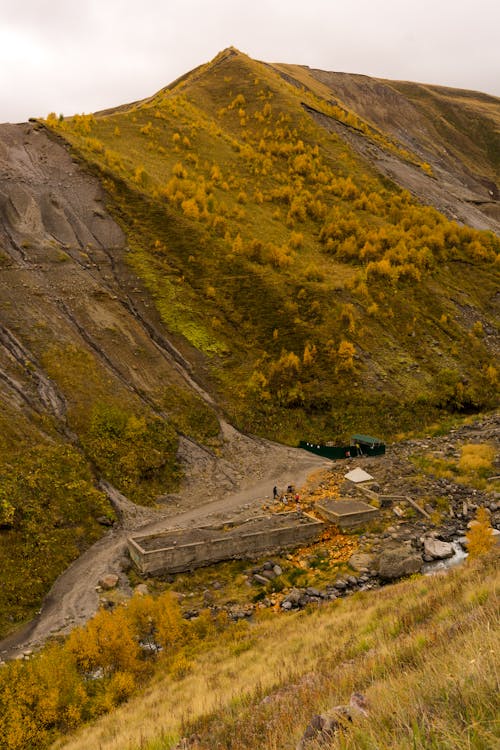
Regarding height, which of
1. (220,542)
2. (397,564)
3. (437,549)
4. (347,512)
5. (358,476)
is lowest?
(358,476)

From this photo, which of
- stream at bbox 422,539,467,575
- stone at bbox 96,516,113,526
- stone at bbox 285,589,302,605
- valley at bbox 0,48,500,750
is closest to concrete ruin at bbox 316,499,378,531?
valley at bbox 0,48,500,750

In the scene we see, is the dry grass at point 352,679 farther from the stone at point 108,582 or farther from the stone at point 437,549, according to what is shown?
the stone at point 437,549

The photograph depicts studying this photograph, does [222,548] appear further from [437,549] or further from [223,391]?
[223,391]

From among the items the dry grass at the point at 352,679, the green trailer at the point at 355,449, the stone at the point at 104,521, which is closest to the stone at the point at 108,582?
the stone at the point at 104,521

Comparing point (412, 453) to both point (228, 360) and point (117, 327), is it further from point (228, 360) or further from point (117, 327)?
point (117, 327)

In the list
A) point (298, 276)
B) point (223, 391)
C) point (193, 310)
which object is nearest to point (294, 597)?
point (223, 391)
